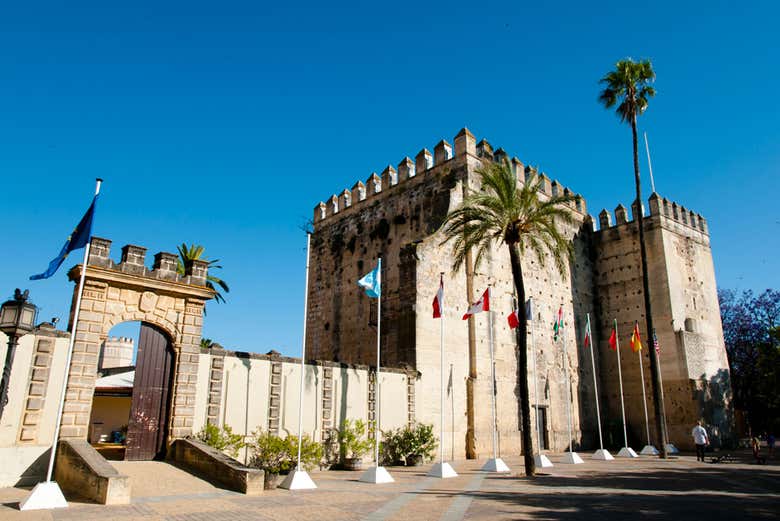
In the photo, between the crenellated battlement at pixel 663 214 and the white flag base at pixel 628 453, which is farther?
the crenellated battlement at pixel 663 214

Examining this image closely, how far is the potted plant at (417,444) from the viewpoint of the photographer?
20.2 metres

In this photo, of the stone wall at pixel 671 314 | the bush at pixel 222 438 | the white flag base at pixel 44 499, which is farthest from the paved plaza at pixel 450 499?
the stone wall at pixel 671 314

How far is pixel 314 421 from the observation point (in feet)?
59.6

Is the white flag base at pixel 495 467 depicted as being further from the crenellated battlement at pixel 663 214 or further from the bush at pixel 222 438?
the crenellated battlement at pixel 663 214

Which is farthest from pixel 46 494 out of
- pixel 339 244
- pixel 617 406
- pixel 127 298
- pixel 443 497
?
pixel 617 406

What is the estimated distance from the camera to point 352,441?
18781 mm

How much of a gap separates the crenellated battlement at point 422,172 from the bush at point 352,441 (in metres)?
13.3

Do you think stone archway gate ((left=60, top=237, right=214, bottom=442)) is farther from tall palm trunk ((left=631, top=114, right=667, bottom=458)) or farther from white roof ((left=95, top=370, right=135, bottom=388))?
tall palm trunk ((left=631, top=114, right=667, bottom=458))

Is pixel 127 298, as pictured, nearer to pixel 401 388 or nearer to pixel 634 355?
pixel 401 388

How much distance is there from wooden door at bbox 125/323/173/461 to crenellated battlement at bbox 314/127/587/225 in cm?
1631

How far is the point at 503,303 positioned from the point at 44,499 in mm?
21151

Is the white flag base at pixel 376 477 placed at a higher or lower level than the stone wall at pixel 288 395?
lower

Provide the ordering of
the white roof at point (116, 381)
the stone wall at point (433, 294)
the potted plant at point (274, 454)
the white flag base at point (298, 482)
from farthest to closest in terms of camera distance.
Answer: the stone wall at point (433, 294)
the white roof at point (116, 381)
the potted plant at point (274, 454)
the white flag base at point (298, 482)

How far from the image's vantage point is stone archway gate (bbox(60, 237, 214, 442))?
13094 mm
